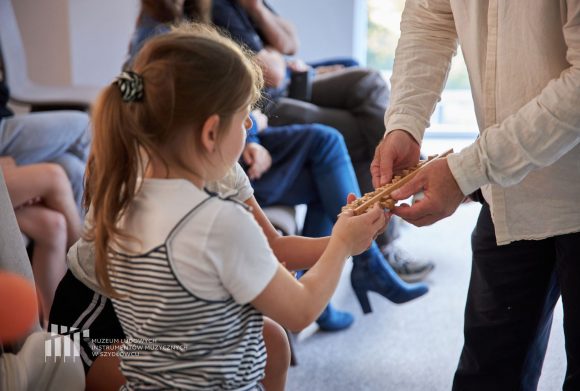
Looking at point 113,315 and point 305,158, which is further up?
point 113,315

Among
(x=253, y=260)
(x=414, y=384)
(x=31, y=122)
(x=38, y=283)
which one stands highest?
(x=253, y=260)

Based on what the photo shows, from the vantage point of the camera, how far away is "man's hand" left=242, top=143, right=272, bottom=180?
2090 millimetres

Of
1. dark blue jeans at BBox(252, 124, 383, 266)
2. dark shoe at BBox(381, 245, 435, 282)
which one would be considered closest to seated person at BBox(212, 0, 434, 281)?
dark shoe at BBox(381, 245, 435, 282)

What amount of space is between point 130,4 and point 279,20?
62.3 inches

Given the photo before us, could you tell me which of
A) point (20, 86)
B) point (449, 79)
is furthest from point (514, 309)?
point (449, 79)

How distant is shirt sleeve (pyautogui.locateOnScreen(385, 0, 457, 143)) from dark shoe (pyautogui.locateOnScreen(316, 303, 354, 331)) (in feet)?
3.63

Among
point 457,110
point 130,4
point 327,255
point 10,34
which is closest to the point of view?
point 327,255

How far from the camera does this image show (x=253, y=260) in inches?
35.5

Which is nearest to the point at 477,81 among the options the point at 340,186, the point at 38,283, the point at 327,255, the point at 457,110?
the point at 327,255

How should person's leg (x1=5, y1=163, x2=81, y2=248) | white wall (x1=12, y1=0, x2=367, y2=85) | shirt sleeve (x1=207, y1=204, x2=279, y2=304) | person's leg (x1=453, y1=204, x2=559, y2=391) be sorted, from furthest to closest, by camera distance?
white wall (x1=12, y1=0, x2=367, y2=85)
person's leg (x1=5, y1=163, x2=81, y2=248)
person's leg (x1=453, y1=204, x2=559, y2=391)
shirt sleeve (x1=207, y1=204, x2=279, y2=304)

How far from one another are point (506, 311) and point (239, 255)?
2.04 feet

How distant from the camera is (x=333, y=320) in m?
2.36

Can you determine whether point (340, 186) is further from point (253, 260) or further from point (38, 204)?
point (253, 260)

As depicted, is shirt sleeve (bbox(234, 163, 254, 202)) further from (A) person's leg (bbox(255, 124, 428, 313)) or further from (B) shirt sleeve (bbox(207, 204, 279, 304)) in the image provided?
(A) person's leg (bbox(255, 124, 428, 313))
